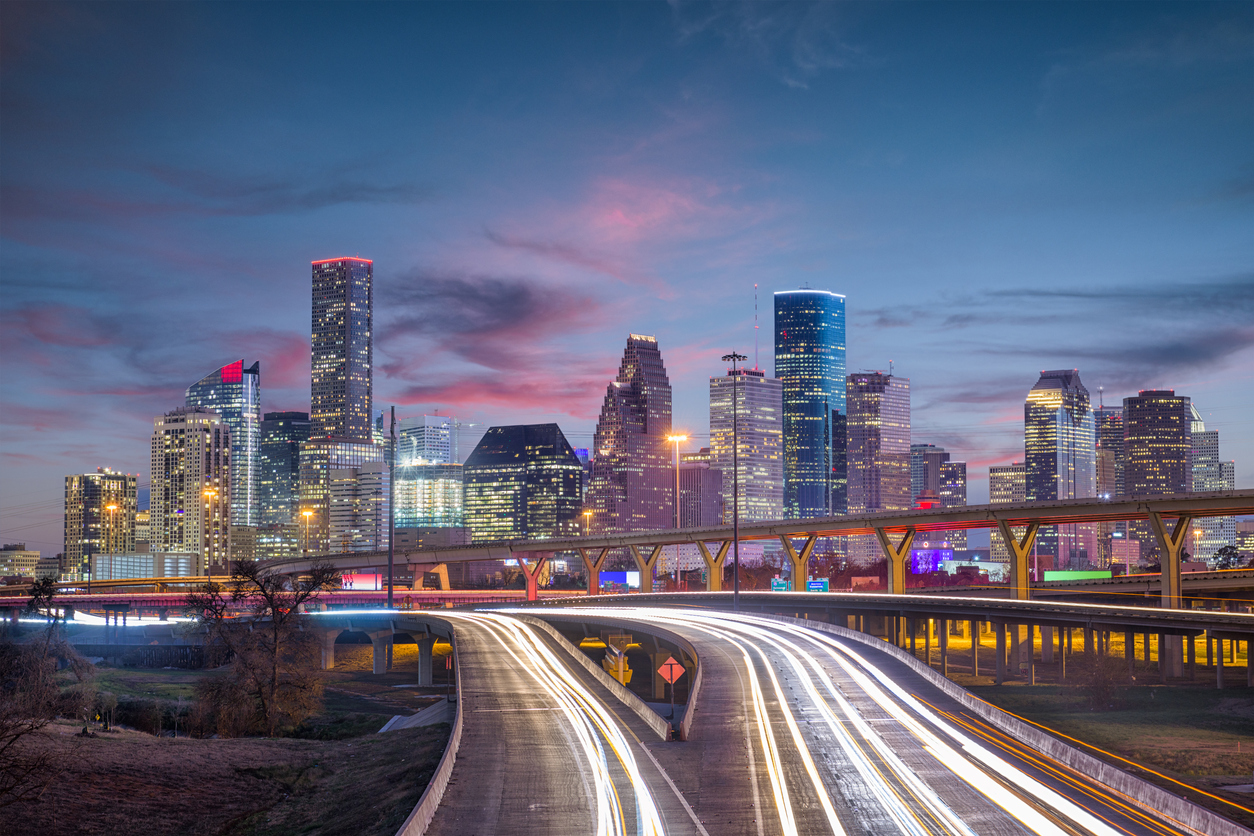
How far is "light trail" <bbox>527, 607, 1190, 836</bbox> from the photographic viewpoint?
977 inches

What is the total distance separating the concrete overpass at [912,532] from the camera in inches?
3654

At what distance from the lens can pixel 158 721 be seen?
6412 cm

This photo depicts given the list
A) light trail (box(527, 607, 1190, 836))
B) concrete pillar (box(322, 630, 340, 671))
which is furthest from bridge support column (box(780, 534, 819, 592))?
light trail (box(527, 607, 1190, 836))

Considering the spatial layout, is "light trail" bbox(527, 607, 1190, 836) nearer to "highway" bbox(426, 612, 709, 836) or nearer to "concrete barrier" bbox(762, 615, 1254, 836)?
"concrete barrier" bbox(762, 615, 1254, 836)

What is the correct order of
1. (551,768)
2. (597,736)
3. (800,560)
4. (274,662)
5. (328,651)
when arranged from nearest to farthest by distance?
(551,768) < (597,736) < (274,662) < (328,651) < (800,560)

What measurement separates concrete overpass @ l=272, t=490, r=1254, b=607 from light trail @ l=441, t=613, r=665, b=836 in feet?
187

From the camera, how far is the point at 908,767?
3009cm

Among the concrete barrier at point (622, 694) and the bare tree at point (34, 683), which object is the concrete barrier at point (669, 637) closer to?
the concrete barrier at point (622, 694)

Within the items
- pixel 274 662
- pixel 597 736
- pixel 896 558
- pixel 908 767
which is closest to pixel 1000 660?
pixel 896 558

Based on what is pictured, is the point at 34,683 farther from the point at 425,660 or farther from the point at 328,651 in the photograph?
the point at 328,651

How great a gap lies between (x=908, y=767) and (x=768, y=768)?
4042 mm

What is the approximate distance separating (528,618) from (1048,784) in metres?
66.0

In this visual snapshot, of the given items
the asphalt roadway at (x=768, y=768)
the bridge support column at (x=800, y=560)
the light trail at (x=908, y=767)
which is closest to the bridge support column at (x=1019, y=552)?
the bridge support column at (x=800, y=560)

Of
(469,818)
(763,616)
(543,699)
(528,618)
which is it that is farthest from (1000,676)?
(469,818)
